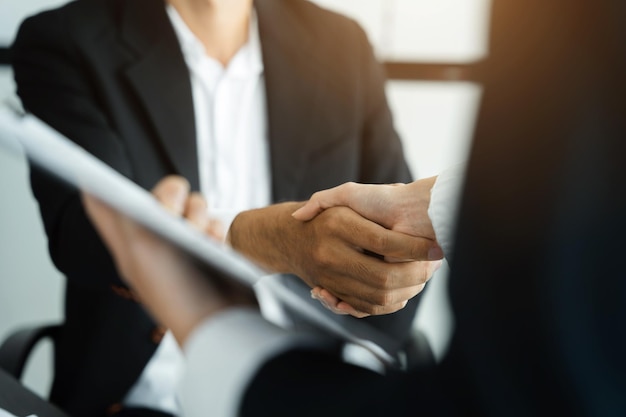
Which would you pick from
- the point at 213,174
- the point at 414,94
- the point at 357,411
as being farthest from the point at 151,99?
the point at 357,411

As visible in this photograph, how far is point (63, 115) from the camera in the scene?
1.36ft

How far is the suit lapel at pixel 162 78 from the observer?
1.48 feet

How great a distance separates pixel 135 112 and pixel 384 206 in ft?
0.91

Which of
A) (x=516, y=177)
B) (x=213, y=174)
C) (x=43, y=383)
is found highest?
(x=516, y=177)

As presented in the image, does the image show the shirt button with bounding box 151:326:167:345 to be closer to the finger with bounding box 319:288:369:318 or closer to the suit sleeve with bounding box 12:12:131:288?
the suit sleeve with bounding box 12:12:131:288

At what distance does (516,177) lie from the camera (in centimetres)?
14

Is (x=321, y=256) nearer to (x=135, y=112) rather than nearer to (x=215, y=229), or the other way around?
(x=215, y=229)

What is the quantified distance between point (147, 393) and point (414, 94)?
267 millimetres

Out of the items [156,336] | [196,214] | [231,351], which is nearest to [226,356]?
[231,351]

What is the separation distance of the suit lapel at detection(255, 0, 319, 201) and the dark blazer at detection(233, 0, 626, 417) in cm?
30

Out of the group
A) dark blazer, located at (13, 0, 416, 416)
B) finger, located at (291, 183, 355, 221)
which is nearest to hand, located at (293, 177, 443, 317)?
finger, located at (291, 183, 355, 221)

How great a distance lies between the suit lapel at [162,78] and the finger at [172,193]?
25 millimetres

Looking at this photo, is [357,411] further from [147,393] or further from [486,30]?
[147,393]

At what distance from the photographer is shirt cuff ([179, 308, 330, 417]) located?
194mm
